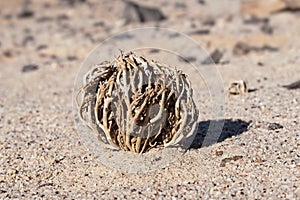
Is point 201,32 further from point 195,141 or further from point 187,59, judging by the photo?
point 195,141

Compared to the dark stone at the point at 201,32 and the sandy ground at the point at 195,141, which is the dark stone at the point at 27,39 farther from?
the dark stone at the point at 201,32

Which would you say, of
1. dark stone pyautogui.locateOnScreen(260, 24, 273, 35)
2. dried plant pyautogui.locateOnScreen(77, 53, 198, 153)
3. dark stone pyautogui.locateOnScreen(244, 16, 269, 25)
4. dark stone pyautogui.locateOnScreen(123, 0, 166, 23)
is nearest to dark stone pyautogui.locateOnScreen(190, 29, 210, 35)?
dark stone pyautogui.locateOnScreen(260, 24, 273, 35)

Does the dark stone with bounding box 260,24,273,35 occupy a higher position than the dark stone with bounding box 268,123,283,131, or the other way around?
the dark stone with bounding box 260,24,273,35

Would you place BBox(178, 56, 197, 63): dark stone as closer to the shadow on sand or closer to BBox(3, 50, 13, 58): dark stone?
the shadow on sand

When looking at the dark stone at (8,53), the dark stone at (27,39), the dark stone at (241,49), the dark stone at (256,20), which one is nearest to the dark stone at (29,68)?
the dark stone at (8,53)

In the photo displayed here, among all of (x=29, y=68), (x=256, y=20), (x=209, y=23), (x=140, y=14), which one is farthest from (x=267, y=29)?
(x=29, y=68)

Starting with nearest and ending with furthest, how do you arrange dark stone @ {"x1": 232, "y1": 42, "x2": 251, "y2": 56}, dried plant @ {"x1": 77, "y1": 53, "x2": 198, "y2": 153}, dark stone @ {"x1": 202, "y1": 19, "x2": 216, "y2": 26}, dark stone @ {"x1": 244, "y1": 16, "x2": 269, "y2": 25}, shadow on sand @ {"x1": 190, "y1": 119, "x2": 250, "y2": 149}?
1. dried plant @ {"x1": 77, "y1": 53, "x2": 198, "y2": 153}
2. shadow on sand @ {"x1": 190, "y1": 119, "x2": 250, "y2": 149}
3. dark stone @ {"x1": 232, "y1": 42, "x2": 251, "y2": 56}
4. dark stone @ {"x1": 244, "y1": 16, "x2": 269, "y2": 25}
5. dark stone @ {"x1": 202, "y1": 19, "x2": 216, "y2": 26}

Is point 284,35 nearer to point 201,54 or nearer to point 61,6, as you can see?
point 201,54
